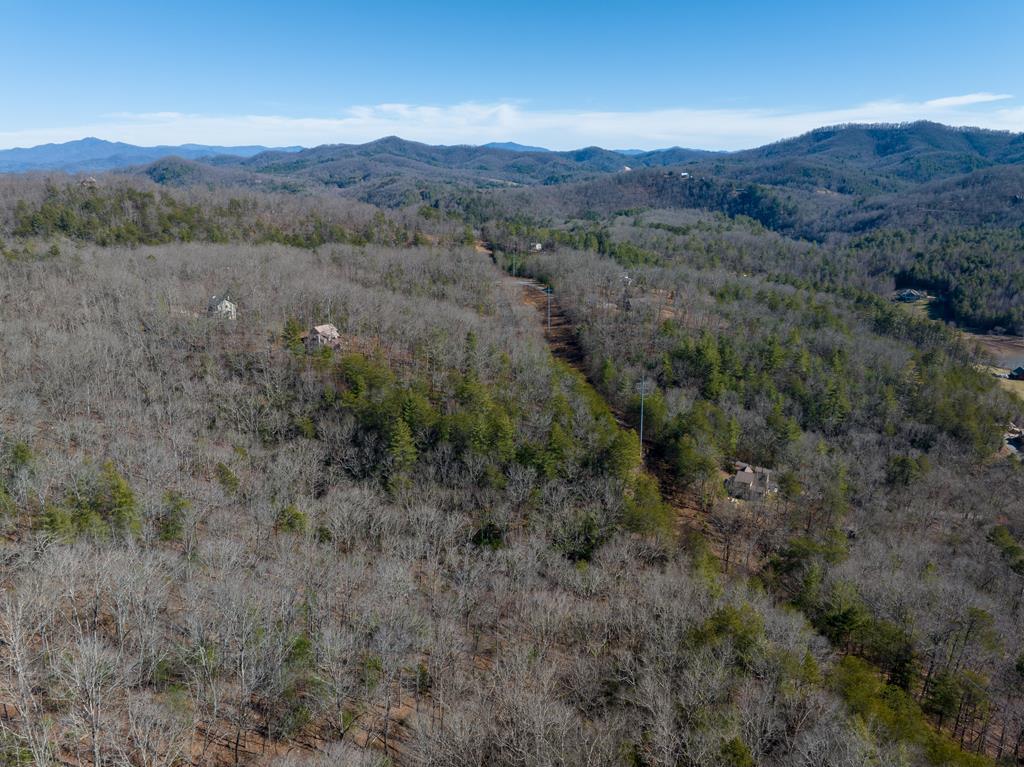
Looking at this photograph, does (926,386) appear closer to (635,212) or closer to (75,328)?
(75,328)

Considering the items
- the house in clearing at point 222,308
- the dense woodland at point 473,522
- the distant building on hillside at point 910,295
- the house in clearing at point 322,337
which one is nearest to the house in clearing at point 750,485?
the dense woodland at point 473,522

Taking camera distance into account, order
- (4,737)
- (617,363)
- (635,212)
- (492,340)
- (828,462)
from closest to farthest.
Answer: (4,737) → (828,462) → (492,340) → (617,363) → (635,212)

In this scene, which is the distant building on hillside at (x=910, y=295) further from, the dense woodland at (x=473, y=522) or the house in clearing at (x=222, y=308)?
the house in clearing at (x=222, y=308)

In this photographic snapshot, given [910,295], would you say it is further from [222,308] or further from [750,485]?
[222,308]

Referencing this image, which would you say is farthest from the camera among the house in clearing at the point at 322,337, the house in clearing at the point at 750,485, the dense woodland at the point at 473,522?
the house in clearing at the point at 322,337

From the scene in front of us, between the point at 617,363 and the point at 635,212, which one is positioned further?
the point at 635,212

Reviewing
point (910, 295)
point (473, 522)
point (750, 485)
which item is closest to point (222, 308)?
point (473, 522)

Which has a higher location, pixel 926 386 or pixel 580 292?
pixel 580 292

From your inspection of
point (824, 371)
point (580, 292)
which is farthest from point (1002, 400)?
point (580, 292)
